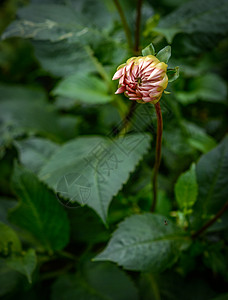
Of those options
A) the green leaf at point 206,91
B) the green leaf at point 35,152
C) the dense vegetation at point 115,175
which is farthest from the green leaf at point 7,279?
the green leaf at point 206,91

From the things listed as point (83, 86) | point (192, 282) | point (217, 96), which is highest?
point (83, 86)

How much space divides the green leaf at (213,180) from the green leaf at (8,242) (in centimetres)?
34

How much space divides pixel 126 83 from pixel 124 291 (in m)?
0.42

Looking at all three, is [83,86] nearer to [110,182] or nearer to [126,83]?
[110,182]

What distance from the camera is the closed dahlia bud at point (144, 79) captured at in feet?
0.85

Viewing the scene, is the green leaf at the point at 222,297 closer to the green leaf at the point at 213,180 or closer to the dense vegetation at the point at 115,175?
the dense vegetation at the point at 115,175

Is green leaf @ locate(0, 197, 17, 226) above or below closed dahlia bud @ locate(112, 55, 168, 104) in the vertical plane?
below

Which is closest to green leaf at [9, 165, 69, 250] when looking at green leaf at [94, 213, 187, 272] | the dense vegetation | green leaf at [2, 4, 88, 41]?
the dense vegetation

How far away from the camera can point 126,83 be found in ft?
0.87

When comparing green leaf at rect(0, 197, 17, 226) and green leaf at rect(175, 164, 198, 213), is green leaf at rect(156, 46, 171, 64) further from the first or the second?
green leaf at rect(0, 197, 17, 226)

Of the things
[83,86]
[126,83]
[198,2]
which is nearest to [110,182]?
[126,83]

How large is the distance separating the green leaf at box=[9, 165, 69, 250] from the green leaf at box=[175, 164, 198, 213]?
22 cm

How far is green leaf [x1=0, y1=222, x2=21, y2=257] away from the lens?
20.6 inches

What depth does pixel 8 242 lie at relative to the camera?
21.1 inches
